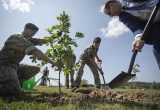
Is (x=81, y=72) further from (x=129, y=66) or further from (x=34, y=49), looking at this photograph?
(x=129, y=66)

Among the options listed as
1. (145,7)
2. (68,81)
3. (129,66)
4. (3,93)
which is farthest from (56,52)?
(68,81)

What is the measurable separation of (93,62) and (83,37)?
3.28 metres

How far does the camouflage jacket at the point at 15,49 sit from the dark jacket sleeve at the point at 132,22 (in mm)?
2090

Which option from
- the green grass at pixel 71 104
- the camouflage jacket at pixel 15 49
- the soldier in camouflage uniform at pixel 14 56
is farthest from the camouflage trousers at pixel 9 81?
the green grass at pixel 71 104

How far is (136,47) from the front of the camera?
360 centimetres

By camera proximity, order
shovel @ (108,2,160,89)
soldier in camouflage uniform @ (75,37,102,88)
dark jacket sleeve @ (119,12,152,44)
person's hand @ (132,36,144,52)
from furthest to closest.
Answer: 1. soldier in camouflage uniform @ (75,37,102,88)
2. dark jacket sleeve @ (119,12,152,44)
3. person's hand @ (132,36,144,52)
4. shovel @ (108,2,160,89)

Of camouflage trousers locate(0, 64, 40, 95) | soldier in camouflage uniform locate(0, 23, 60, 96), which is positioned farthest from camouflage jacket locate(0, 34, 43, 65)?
camouflage trousers locate(0, 64, 40, 95)

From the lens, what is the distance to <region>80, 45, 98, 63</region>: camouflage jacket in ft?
33.9

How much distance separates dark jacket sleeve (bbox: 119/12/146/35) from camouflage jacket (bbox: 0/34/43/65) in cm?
209

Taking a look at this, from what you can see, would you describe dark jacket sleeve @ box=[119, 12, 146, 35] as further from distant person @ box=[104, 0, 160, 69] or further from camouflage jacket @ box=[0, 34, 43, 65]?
camouflage jacket @ box=[0, 34, 43, 65]

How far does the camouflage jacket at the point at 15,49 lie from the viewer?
5207 mm

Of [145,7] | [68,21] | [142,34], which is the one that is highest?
[68,21]

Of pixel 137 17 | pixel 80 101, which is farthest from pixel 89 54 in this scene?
pixel 137 17

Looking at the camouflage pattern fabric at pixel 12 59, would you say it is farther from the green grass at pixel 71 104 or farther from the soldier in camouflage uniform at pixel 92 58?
the soldier in camouflage uniform at pixel 92 58
